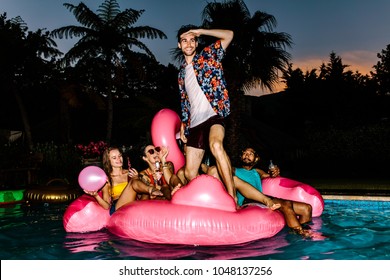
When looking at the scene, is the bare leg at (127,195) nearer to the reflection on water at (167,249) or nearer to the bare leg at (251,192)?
the reflection on water at (167,249)

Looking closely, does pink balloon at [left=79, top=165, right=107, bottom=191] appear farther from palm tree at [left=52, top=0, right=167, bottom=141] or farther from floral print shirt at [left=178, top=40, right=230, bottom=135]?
palm tree at [left=52, top=0, right=167, bottom=141]

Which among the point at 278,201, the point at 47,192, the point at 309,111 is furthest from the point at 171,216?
the point at 309,111

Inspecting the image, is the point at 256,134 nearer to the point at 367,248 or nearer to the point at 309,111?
the point at 309,111

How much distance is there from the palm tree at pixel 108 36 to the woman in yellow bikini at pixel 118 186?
44.8ft

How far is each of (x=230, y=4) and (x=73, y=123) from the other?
49.2 feet

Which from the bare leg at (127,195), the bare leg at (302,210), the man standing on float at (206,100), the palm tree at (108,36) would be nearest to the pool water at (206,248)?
the bare leg at (302,210)

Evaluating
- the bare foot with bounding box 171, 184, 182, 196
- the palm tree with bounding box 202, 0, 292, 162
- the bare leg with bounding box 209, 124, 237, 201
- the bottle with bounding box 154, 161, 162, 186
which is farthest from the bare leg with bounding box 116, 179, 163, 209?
the palm tree with bounding box 202, 0, 292, 162

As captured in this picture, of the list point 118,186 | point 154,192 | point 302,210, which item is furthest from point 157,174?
point 302,210

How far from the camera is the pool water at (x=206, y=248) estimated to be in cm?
445

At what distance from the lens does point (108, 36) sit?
65.0 feet

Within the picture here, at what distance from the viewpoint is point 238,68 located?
15.0m

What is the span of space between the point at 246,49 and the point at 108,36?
741 centimetres

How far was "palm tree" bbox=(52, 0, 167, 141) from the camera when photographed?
64.4 feet

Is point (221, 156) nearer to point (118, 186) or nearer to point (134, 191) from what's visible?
point (134, 191)
